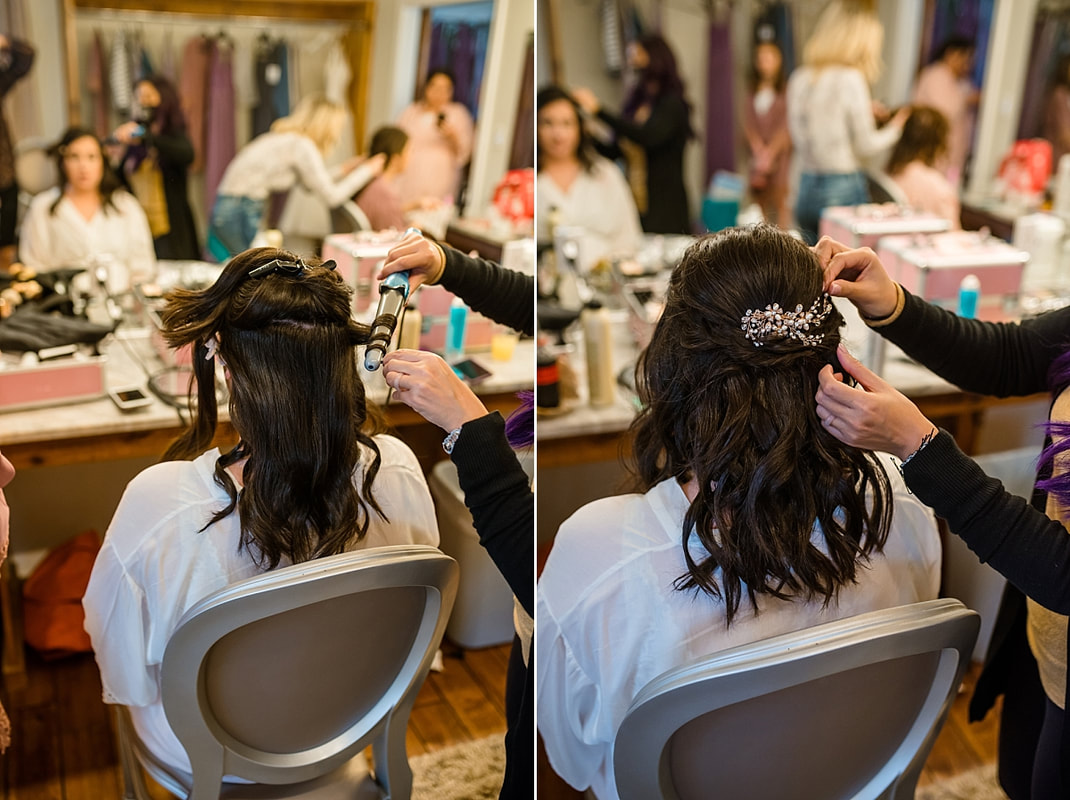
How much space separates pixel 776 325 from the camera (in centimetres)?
84

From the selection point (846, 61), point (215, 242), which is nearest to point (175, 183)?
point (215, 242)

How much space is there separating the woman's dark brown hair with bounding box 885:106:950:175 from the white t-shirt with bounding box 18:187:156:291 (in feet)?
8.07

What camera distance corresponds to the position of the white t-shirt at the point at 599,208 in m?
2.56

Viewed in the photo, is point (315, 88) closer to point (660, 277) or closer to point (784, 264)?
point (660, 277)

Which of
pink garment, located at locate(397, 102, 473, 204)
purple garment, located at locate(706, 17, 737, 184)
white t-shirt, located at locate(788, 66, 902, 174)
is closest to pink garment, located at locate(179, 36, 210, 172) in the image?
pink garment, located at locate(397, 102, 473, 204)

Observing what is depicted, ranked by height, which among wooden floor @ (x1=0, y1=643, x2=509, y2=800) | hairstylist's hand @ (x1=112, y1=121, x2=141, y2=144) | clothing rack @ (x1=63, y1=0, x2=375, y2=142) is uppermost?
clothing rack @ (x1=63, y1=0, x2=375, y2=142)

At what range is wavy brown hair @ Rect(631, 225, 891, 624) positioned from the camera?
85 centimetres

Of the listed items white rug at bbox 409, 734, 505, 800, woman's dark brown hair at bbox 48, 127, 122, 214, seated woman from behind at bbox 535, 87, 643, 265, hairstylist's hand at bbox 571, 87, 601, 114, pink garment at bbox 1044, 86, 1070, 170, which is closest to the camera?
white rug at bbox 409, 734, 505, 800

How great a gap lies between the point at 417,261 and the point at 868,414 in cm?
45

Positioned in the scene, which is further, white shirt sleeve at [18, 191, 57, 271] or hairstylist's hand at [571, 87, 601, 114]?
hairstylist's hand at [571, 87, 601, 114]

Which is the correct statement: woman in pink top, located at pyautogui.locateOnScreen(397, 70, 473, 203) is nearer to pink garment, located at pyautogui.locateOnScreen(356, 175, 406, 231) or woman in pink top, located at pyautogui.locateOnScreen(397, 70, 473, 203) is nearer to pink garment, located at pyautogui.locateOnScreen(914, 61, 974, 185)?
pink garment, located at pyautogui.locateOnScreen(356, 175, 406, 231)

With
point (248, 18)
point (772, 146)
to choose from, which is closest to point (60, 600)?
point (248, 18)

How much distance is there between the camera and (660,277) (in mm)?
2316

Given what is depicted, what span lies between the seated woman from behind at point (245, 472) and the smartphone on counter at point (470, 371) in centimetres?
10
